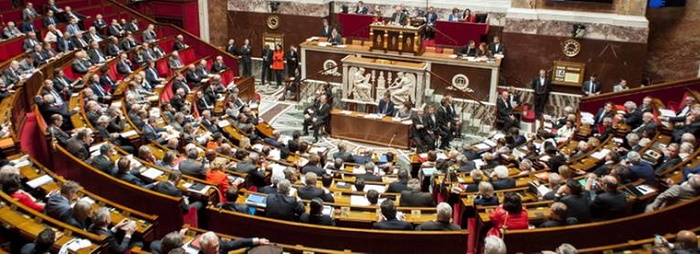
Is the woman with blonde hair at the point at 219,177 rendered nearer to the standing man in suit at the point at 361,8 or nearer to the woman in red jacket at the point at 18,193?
the woman in red jacket at the point at 18,193

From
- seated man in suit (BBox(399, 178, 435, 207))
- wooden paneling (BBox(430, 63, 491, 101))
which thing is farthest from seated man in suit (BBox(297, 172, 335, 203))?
wooden paneling (BBox(430, 63, 491, 101))

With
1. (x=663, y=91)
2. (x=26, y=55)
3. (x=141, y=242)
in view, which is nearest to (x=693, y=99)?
(x=663, y=91)

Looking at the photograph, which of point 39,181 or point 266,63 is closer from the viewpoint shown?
point 39,181

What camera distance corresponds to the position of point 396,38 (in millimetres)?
15984

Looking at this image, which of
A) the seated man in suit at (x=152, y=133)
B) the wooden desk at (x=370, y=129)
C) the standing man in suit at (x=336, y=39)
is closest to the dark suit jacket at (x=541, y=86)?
the wooden desk at (x=370, y=129)

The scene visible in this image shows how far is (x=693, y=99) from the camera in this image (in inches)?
444

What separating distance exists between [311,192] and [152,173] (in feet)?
7.18

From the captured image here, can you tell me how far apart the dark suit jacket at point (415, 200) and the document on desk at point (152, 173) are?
3.25 meters

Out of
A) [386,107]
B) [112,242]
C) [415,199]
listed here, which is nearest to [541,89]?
[386,107]

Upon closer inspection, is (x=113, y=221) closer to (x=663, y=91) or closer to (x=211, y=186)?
(x=211, y=186)

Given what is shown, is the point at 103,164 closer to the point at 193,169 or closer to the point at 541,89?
the point at 193,169

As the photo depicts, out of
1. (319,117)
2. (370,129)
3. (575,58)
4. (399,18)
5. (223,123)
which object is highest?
(399,18)

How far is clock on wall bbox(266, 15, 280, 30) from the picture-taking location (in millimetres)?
19109

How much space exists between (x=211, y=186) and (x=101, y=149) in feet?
6.07
